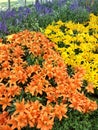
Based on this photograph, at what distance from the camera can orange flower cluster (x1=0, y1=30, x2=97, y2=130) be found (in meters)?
4.62

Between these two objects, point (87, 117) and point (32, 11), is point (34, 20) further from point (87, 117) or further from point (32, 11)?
point (87, 117)

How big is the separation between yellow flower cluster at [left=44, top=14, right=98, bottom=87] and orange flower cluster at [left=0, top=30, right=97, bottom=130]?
58cm

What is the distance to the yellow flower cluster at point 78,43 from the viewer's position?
6.52 meters

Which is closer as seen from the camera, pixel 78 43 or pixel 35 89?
pixel 35 89

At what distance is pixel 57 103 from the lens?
197 inches

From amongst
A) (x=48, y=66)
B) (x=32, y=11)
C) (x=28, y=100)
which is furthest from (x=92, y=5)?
(x=28, y=100)

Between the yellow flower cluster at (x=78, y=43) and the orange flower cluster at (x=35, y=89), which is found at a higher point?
the orange flower cluster at (x=35, y=89)

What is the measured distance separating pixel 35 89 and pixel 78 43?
264cm

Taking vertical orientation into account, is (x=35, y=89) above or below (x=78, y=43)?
above

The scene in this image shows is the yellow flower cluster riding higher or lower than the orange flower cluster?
lower

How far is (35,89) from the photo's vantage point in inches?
201

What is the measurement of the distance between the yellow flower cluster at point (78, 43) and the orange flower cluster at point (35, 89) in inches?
22.8

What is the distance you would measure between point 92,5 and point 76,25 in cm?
250

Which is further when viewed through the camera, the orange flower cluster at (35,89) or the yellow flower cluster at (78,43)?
the yellow flower cluster at (78,43)
